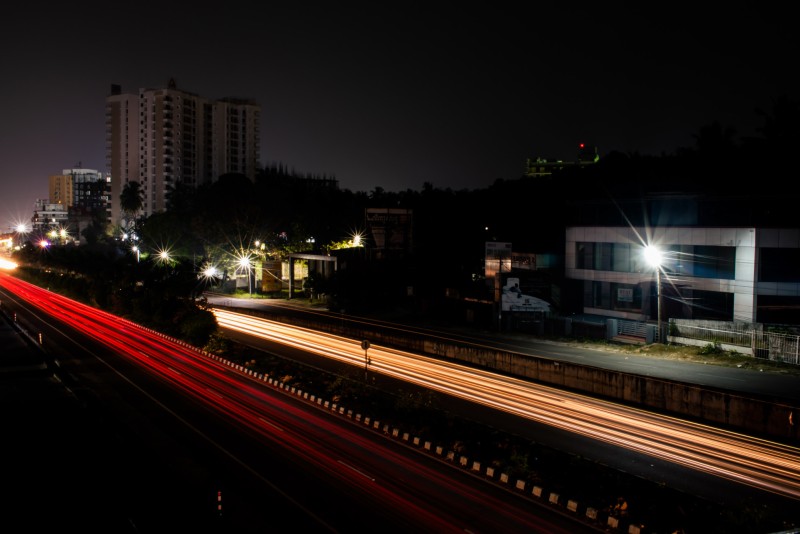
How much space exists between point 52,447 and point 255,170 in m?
140

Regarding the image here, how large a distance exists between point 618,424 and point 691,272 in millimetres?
21876

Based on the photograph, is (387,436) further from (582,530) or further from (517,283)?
Answer: (517,283)

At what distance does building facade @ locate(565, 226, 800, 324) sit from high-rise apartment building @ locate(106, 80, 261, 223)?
10709 cm

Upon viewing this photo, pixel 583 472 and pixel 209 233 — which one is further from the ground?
pixel 209 233

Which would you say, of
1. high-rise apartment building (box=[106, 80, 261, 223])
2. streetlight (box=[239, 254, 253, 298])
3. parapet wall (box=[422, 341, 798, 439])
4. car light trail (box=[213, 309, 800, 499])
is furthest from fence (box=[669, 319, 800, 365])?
high-rise apartment building (box=[106, 80, 261, 223])

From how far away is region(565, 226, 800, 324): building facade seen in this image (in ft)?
108

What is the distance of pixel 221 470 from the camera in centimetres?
1427

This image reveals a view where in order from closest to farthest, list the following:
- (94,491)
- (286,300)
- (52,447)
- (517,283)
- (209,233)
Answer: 1. (94,491)
2. (52,447)
3. (517,283)
4. (286,300)
5. (209,233)

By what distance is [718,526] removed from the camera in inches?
439

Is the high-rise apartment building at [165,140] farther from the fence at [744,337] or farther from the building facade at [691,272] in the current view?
the fence at [744,337]

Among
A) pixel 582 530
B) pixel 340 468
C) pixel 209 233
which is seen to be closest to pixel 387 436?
pixel 340 468

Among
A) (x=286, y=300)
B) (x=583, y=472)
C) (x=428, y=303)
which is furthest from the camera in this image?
(x=286, y=300)

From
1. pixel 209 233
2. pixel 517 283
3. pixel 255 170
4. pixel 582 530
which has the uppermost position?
pixel 255 170

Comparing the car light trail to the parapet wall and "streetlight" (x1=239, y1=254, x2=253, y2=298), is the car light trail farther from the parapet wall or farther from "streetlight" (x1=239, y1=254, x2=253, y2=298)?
"streetlight" (x1=239, y1=254, x2=253, y2=298)
